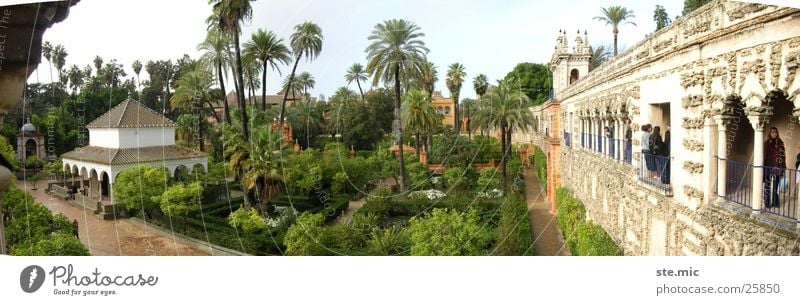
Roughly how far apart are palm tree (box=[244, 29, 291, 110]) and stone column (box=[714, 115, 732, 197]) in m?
7.04


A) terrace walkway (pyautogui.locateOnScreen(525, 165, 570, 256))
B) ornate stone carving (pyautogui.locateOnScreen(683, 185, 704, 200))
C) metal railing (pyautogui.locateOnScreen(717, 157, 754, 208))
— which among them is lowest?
terrace walkway (pyautogui.locateOnScreen(525, 165, 570, 256))

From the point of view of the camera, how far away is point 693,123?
269 inches

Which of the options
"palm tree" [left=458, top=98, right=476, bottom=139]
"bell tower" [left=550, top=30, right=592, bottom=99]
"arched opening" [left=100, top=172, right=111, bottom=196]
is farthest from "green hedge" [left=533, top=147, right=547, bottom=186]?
"arched opening" [left=100, top=172, right=111, bottom=196]


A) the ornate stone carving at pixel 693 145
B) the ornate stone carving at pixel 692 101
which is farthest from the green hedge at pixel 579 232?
the ornate stone carving at pixel 692 101

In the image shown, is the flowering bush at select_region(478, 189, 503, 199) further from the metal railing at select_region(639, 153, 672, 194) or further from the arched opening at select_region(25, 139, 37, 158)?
the arched opening at select_region(25, 139, 37, 158)

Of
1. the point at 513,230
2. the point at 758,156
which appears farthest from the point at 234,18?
the point at 758,156

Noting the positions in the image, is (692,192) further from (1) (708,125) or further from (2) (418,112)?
(2) (418,112)

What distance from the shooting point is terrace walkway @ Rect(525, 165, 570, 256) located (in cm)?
1351

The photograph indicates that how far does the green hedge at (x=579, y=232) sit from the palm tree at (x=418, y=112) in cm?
403

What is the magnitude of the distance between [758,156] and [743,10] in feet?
4.73

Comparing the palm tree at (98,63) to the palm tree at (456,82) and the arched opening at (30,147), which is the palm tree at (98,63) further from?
the palm tree at (456,82)
